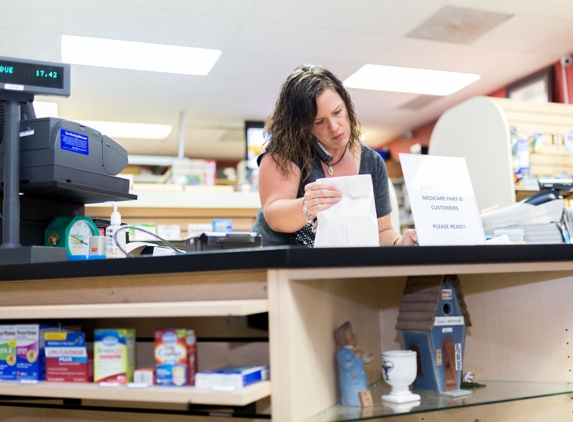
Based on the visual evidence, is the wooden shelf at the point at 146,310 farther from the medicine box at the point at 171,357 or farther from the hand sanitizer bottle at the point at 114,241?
the hand sanitizer bottle at the point at 114,241

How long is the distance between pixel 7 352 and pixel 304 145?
3.65ft

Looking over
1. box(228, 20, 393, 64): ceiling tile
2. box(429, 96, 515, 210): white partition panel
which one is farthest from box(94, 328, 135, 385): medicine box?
box(228, 20, 393, 64): ceiling tile

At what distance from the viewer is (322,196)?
61.6 inches

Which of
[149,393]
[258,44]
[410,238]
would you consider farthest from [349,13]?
[149,393]

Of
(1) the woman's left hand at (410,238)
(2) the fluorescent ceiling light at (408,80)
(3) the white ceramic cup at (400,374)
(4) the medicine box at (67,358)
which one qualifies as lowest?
(3) the white ceramic cup at (400,374)

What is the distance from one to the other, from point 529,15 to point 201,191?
3094 mm

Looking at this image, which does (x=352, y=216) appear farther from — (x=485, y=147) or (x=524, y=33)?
(x=524, y=33)

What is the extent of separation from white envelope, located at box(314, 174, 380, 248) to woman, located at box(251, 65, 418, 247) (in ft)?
1.27

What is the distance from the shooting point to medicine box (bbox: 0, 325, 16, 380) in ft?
4.71

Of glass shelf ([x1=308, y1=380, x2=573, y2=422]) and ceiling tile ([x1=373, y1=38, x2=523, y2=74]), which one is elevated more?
ceiling tile ([x1=373, y1=38, x2=523, y2=74])

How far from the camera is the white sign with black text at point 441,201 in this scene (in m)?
1.52

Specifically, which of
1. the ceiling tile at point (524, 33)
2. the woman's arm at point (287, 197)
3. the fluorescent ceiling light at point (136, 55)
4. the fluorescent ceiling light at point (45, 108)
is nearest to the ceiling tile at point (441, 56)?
the ceiling tile at point (524, 33)

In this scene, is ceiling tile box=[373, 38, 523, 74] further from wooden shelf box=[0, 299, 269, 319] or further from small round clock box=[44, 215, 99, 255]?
wooden shelf box=[0, 299, 269, 319]

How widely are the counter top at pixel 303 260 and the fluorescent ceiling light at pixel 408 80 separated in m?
4.95
